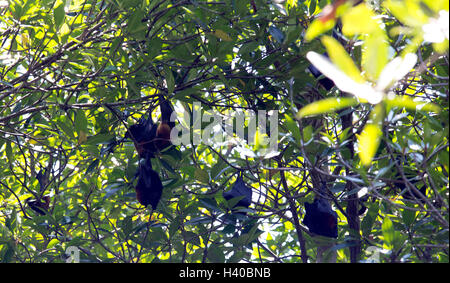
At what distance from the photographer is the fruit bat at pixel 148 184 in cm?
279

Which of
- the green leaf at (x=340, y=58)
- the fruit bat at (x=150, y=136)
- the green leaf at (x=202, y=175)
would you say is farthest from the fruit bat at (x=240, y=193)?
the green leaf at (x=340, y=58)

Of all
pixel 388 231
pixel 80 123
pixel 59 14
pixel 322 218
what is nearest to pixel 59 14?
pixel 59 14

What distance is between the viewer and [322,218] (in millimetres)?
2678

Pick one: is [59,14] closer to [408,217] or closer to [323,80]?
[323,80]

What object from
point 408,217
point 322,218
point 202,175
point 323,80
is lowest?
point 408,217

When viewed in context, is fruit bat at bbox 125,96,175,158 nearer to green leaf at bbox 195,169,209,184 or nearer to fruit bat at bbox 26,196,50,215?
green leaf at bbox 195,169,209,184

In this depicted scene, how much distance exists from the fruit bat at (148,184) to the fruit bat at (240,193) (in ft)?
1.22

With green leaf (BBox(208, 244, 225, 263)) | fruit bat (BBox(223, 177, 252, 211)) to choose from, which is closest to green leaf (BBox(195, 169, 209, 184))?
fruit bat (BBox(223, 177, 252, 211))

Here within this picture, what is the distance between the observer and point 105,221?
3896 mm

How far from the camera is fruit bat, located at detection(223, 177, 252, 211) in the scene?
2.80 meters

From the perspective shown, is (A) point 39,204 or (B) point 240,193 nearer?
(B) point 240,193

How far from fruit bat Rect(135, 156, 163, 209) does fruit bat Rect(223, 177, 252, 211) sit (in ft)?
1.22

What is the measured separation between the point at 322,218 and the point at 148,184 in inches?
37.0
